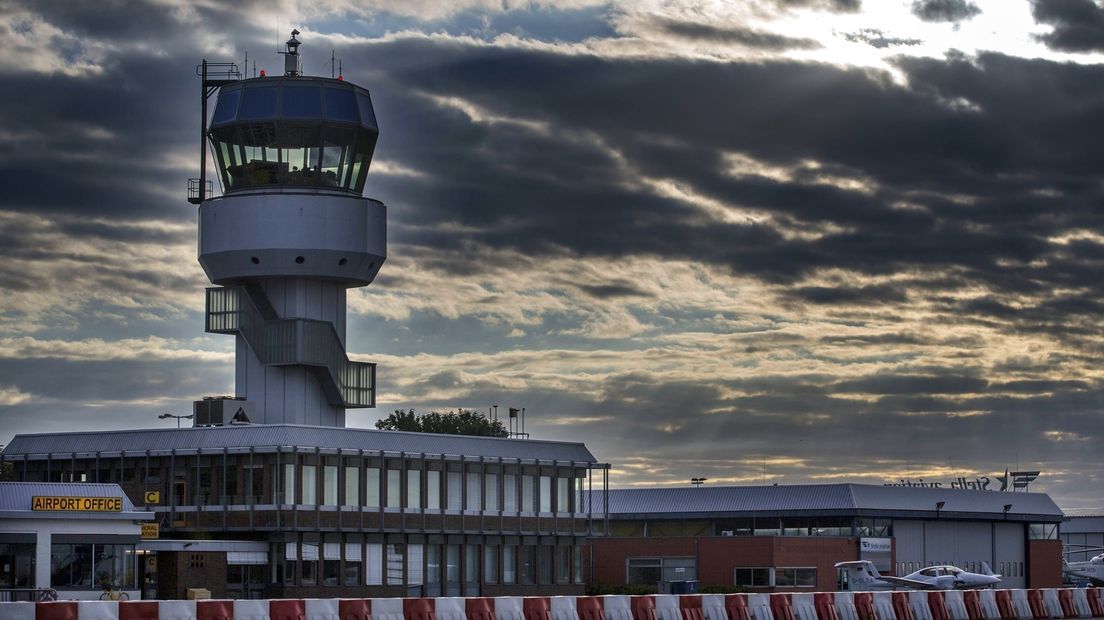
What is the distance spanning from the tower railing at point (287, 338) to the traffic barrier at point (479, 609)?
135 feet

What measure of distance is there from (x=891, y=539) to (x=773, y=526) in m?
7.91

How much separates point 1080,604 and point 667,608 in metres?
23.7

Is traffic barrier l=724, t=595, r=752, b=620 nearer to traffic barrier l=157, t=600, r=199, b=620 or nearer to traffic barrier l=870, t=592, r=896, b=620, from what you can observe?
traffic barrier l=870, t=592, r=896, b=620

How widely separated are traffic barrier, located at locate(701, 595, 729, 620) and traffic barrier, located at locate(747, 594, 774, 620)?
1.05 meters

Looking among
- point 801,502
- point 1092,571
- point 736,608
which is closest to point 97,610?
point 736,608

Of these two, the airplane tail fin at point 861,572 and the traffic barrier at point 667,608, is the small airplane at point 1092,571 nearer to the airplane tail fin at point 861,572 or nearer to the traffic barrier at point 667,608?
the airplane tail fin at point 861,572

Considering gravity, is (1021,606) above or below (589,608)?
below

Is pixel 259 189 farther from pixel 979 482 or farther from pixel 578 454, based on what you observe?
pixel 979 482

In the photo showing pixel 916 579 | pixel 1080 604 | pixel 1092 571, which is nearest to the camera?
pixel 1080 604

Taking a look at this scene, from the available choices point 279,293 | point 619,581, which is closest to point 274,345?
point 279,293

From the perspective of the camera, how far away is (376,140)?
318ft

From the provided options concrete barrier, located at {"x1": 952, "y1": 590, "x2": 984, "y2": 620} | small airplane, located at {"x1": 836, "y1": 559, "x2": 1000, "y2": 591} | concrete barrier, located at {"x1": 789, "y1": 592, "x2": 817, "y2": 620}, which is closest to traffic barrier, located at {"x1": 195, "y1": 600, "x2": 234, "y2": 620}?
concrete barrier, located at {"x1": 789, "y1": 592, "x2": 817, "y2": 620}

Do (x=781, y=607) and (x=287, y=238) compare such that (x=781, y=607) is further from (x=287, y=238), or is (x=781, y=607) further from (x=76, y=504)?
(x=287, y=238)

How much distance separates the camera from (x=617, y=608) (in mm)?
56781
